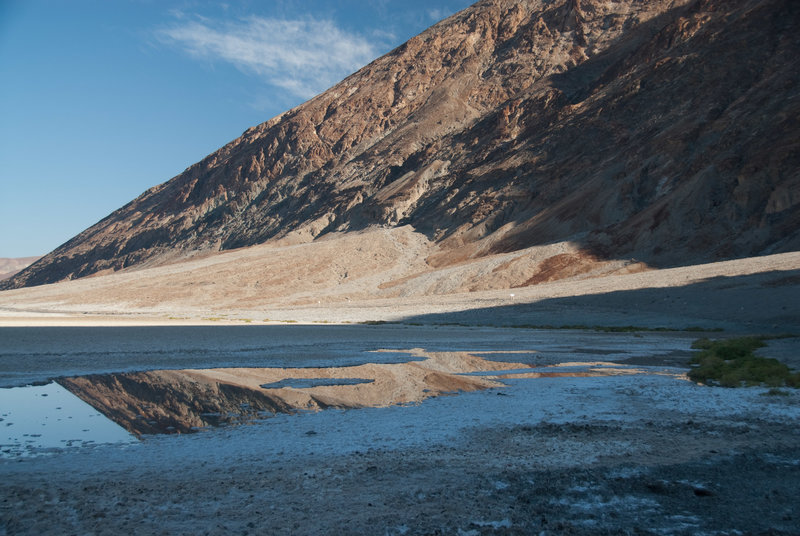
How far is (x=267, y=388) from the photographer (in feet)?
31.7

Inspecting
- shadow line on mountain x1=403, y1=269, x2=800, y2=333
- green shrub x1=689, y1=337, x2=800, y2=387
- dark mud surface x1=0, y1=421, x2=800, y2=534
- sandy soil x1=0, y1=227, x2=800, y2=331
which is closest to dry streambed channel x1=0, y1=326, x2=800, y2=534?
dark mud surface x1=0, y1=421, x2=800, y2=534

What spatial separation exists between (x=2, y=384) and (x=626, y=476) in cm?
1003

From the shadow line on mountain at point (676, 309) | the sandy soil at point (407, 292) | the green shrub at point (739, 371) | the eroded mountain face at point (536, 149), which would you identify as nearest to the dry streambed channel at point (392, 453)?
the green shrub at point (739, 371)

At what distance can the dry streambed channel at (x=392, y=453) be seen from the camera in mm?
4117

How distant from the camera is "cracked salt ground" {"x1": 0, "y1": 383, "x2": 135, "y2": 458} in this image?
6.05 meters

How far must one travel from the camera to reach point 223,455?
5629 millimetres

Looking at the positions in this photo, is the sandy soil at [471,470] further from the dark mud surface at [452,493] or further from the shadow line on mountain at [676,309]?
the shadow line on mountain at [676,309]

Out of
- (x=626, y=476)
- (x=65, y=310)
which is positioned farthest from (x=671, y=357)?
(x=65, y=310)

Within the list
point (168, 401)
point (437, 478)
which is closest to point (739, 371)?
point (437, 478)

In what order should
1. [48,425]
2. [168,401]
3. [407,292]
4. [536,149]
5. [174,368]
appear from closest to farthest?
[48,425]
[168,401]
[174,368]
[407,292]
[536,149]

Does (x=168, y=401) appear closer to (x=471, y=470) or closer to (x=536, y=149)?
(x=471, y=470)

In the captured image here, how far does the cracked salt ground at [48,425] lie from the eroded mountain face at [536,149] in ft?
146

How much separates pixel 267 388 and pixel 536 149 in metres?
68.0

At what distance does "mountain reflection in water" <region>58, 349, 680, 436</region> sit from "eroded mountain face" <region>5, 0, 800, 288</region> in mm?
37669
